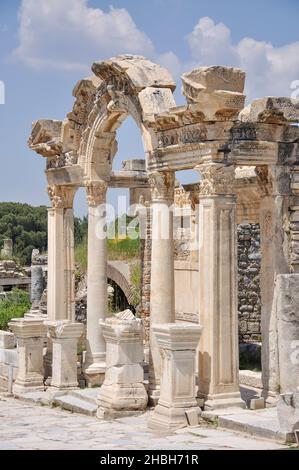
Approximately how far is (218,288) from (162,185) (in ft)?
6.30

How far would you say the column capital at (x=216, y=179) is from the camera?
37.5 feet

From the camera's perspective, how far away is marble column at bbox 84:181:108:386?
573 inches

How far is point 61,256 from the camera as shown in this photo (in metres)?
15.7

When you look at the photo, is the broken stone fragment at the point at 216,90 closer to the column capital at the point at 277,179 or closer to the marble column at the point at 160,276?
the column capital at the point at 277,179

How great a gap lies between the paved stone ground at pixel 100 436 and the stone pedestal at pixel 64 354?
1.27 m

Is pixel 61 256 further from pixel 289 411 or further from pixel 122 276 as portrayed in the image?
pixel 122 276

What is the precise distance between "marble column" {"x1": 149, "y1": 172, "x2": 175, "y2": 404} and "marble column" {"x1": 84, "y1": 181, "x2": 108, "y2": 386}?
2.18 meters

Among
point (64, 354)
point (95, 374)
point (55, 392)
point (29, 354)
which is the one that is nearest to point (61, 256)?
point (29, 354)

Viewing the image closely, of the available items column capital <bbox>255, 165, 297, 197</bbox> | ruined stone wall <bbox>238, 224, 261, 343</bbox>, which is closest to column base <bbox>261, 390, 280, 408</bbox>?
column capital <bbox>255, 165, 297, 197</bbox>

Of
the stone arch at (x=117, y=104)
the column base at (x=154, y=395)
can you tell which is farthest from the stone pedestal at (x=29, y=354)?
the column base at (x=154, y=395)

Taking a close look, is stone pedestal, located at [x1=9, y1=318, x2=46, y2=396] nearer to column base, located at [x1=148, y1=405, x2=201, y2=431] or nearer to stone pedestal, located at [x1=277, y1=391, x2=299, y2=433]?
column base, located at [x1=148, y1=405, x2=201, y2=431]
